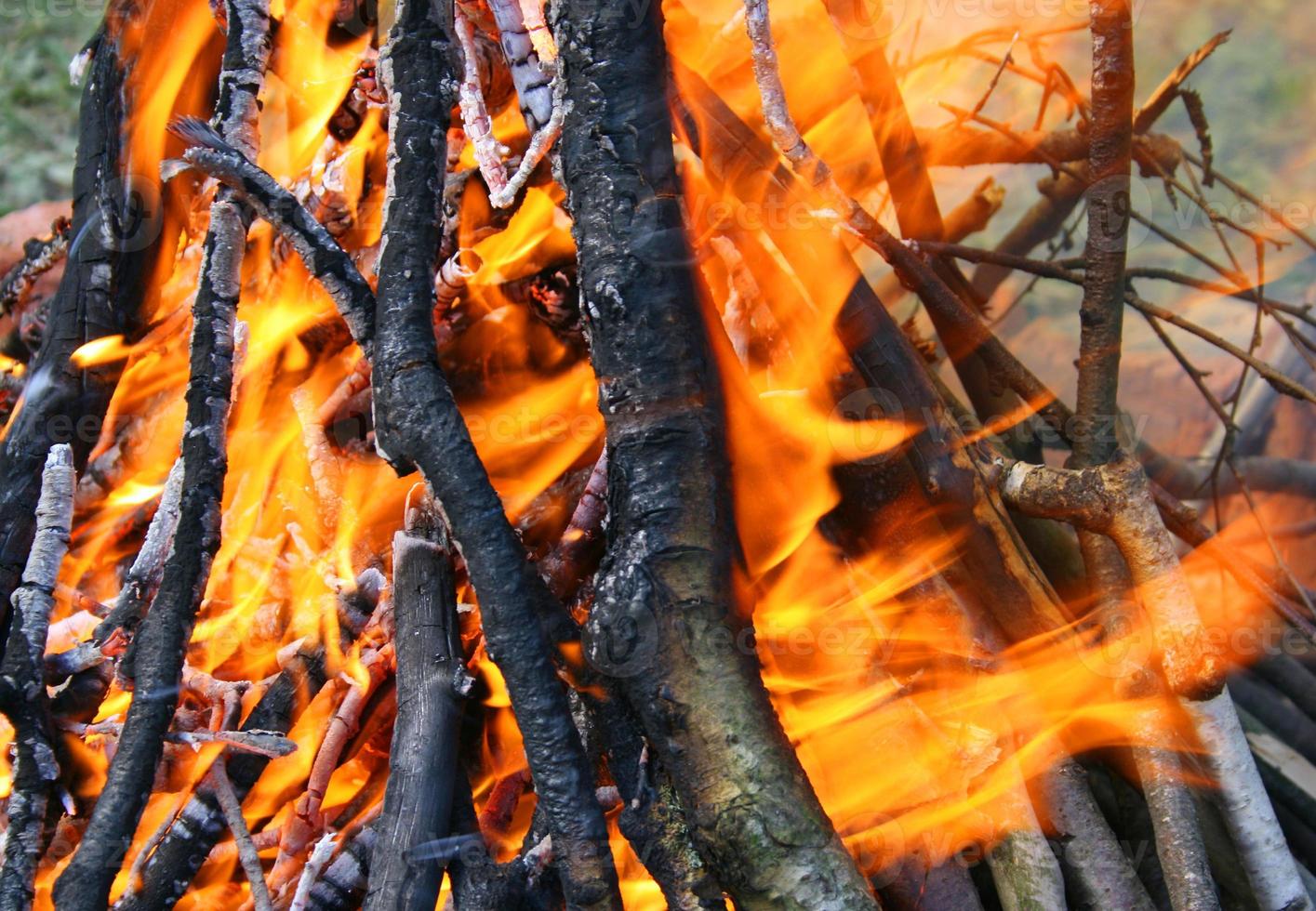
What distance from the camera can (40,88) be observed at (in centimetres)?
537

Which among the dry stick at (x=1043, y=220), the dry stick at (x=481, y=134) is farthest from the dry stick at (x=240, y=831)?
the dry stick at (x=1043, y=220)

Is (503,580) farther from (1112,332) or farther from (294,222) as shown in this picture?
(1112,332)

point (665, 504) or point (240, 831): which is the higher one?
point (665, 504)

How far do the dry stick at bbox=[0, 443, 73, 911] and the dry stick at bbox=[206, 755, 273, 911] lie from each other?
319mm

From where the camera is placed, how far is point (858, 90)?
2.88m

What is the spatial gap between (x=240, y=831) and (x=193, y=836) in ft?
0.37

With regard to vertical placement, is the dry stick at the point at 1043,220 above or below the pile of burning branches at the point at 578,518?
above

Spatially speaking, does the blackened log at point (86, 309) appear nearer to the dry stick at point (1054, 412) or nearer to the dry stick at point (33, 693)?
the dry stick at point (33, 693)

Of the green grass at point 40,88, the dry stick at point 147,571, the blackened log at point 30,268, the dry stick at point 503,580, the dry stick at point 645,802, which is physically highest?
the green grass at point 40,88

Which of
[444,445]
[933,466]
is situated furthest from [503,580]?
[933,466]

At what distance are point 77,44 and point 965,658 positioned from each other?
6.19 metres

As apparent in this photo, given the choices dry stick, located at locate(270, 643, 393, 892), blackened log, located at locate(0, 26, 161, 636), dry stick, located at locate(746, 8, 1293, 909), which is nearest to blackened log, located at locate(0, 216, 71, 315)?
blackened log, located at locate(0, 26, 161, 636)

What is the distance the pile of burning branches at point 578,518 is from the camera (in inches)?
58.4

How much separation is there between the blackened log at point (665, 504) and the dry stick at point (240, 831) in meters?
0.83
